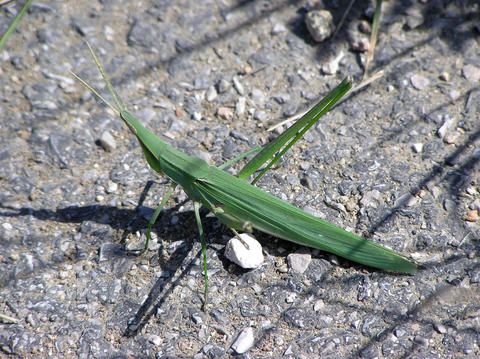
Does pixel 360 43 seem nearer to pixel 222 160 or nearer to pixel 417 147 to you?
pixel 417 147

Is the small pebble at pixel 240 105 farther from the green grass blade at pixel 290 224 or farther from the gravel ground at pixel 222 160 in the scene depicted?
the green grass blade at pixel 290 224

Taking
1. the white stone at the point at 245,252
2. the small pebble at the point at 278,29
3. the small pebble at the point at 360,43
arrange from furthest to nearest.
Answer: the small pebble at the point at 278,29, the small pebble at the point at 360,43, the white stone at the point at 245,252

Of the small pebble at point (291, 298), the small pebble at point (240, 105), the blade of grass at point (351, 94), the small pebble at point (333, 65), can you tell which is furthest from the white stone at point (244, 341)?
the small pebble at point (333, 65)

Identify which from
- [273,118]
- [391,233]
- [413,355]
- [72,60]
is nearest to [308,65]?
[273,118]

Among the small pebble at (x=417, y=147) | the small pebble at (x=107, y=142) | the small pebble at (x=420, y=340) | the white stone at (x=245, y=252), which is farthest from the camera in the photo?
the small pebble at (x=107, y=142)

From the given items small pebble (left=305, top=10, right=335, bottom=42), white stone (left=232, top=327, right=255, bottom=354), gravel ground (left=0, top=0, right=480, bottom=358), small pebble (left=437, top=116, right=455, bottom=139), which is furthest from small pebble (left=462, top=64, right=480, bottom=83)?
white stone (left=232, top=327, right=255, bottom=354)

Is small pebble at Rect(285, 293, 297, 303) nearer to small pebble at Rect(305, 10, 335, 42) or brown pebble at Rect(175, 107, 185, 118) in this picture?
brown pebble at Rect(175, 107, 185, 118)

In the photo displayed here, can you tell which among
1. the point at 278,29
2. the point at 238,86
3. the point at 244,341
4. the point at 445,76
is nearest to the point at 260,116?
the point at 238,86
